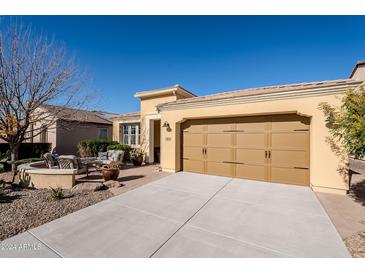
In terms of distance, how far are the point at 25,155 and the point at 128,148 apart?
7539 millimetres

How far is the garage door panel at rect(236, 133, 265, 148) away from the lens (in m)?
7.12

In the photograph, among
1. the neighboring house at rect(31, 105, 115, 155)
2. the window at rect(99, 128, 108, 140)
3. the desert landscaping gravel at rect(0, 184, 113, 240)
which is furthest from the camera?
the window at rect(99, 128, 108, 140)

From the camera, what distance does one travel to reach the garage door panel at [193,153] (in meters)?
8.56

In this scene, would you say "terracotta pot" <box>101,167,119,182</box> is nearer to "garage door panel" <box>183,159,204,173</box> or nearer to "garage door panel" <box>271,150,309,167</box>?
"garage door panel" <box>183,159,204,173</box>

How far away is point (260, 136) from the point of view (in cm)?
715

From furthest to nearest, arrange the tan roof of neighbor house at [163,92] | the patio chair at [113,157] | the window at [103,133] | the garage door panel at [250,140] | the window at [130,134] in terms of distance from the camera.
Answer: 1. the window at [103,133]
2. the window at [130,134]
3. the tan roof of neighbor house at [163,92]
4. the patio chair at [113,157]
5. the garage door panel at [250,140]

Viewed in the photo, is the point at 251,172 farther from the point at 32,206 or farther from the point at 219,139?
the point at 32,206

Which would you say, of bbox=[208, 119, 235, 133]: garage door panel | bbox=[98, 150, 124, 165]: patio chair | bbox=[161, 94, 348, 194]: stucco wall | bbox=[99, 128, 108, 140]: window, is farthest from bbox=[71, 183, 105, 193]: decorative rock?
bbox=[99, 128, 108, 140]: window

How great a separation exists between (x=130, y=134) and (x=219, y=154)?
864 centimetres

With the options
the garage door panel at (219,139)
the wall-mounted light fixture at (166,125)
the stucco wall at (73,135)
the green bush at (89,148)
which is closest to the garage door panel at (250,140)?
the garage door panel at (219,139)

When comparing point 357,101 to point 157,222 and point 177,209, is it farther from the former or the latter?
point 157,222

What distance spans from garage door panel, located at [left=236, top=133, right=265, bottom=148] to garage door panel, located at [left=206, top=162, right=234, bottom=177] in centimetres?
112

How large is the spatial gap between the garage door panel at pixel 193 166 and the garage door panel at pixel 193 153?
21 cm

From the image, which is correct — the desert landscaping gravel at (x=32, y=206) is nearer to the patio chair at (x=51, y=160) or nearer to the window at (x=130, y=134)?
the patio chair at (x=51, y=160)
